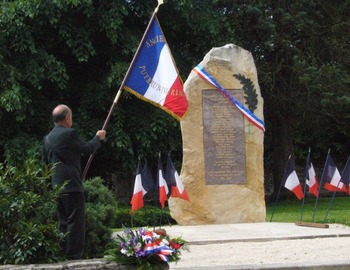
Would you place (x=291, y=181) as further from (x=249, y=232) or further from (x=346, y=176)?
(x=249, y=232)

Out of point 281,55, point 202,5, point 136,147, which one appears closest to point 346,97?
point 281,55

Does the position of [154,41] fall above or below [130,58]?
below

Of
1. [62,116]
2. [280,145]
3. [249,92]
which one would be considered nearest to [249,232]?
[249,92]

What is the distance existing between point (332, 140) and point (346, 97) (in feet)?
33.4

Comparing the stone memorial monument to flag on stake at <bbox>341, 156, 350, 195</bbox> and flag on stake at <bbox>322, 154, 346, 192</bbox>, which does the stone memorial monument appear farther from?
flag on stake at <bbox>341, 156, 350, 195</bbox>

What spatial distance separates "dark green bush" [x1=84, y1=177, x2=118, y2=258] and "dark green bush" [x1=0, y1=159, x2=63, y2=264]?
1.69 meters

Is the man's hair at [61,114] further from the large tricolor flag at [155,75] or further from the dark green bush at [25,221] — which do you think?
the large tricolor flag at [155,75]

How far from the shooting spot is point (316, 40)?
2025cm

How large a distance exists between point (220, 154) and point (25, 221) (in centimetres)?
750

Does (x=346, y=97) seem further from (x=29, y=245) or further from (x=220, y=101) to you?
(x=29, y=245)

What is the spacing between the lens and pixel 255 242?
31.3 ft

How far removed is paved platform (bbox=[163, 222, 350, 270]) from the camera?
297 inches

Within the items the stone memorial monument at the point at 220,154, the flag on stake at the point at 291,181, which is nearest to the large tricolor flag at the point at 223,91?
the stone memorial monument at the point at 220,154

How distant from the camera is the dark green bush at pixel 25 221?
5.14 m
